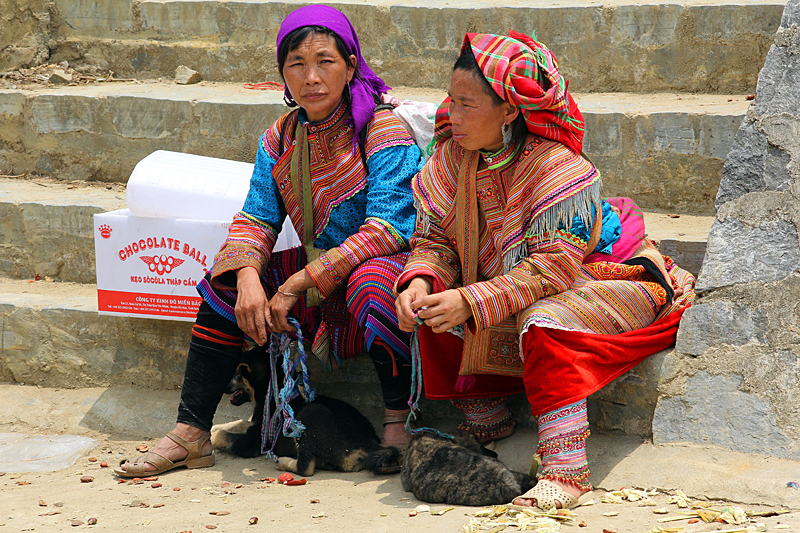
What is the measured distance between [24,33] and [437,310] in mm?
4629

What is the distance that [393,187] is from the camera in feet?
10.8

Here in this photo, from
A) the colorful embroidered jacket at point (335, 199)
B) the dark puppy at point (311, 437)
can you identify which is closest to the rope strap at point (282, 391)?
the dark puppy at point (311, 437)

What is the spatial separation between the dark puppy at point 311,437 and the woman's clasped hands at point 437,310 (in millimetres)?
621

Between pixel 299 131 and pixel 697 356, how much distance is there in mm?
1847

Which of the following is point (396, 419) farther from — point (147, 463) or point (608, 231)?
point (608, 231)

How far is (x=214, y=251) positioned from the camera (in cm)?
376

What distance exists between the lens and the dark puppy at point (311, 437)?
125 inches

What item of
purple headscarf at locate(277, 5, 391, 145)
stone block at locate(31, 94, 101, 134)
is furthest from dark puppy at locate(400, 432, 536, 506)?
stone block at locate(31, 94, 101, 134)

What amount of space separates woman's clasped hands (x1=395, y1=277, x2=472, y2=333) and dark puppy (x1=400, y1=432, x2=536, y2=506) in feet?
1.46

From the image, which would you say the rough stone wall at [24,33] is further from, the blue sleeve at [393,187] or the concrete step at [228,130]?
the blue sleeve at [393,187]

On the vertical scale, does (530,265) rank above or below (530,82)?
below

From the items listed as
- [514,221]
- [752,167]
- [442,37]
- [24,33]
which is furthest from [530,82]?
[24,33]

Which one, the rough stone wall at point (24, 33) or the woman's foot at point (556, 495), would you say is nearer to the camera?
the woman's foot at point (556, 495)

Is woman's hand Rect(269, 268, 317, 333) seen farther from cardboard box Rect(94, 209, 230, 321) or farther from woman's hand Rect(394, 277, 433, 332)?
cardboard box Rect(94, 209, 230, 321)
